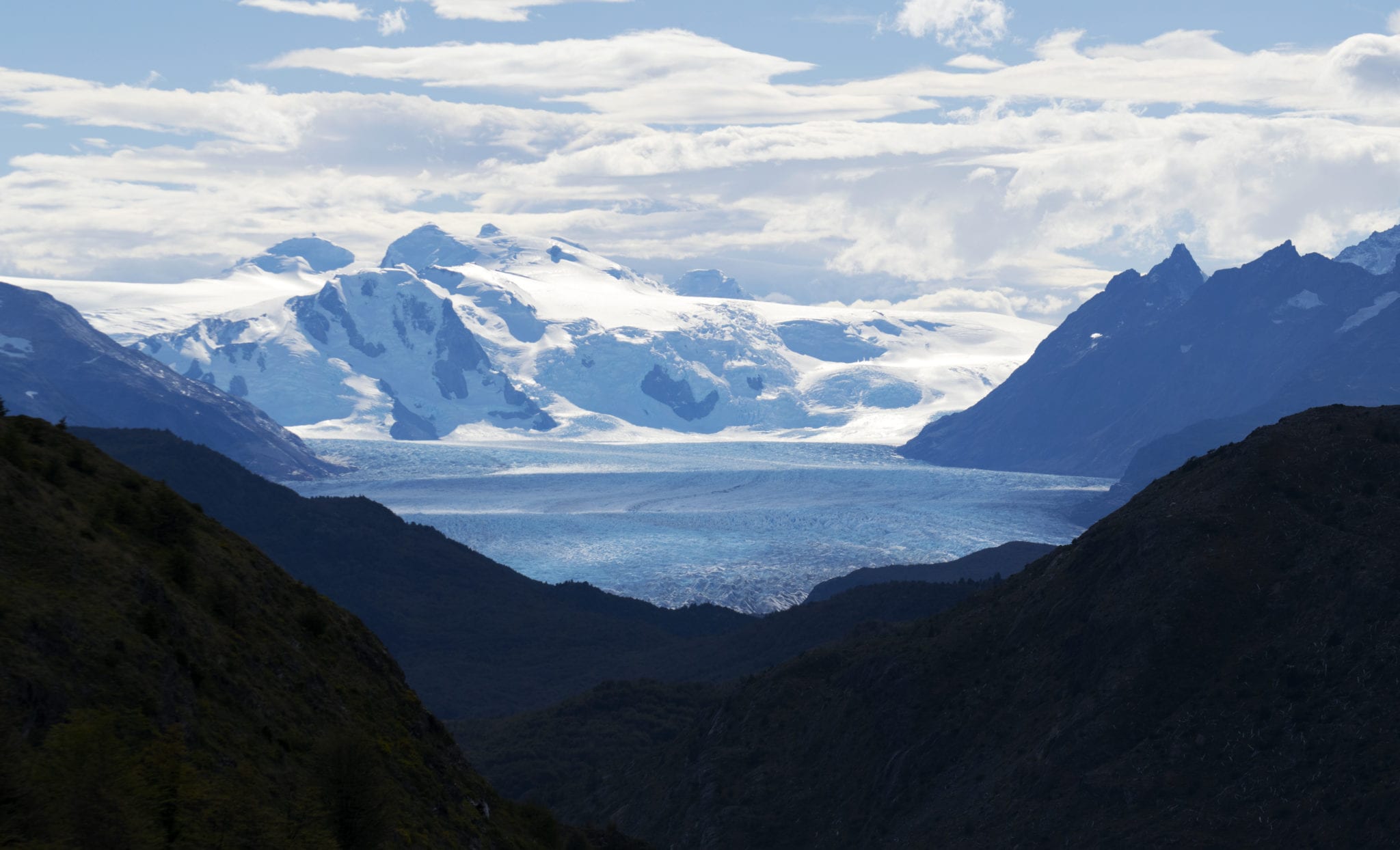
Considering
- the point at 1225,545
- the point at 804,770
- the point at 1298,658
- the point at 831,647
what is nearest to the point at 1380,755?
the point at 1298,658

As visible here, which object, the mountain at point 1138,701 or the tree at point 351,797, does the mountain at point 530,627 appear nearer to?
the mountain at point 1138,701

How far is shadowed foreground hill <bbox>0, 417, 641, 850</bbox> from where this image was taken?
2233 cm

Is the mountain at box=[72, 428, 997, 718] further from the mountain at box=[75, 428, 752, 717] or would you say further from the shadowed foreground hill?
the shadowed foreground hill

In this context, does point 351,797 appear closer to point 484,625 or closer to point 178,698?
point 178,698

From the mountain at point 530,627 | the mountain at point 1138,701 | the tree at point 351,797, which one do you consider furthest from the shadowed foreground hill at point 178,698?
the mountain at point 530,627

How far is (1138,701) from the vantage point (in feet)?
214

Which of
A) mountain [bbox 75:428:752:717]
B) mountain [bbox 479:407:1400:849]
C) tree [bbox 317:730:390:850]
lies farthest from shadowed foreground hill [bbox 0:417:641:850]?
mountain [bbox 75:428:752:717]

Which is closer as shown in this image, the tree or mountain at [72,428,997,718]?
the tree

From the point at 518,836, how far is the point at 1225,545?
142 feet

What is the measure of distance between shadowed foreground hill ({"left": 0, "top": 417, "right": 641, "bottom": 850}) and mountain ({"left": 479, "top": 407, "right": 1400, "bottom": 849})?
92.6 feet

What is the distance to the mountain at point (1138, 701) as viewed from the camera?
5819cm

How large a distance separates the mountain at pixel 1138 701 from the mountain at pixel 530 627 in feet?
154

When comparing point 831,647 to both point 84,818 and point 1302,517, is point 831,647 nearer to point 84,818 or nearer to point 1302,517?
point 1302,517

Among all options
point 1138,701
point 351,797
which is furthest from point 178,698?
point 1138,701
